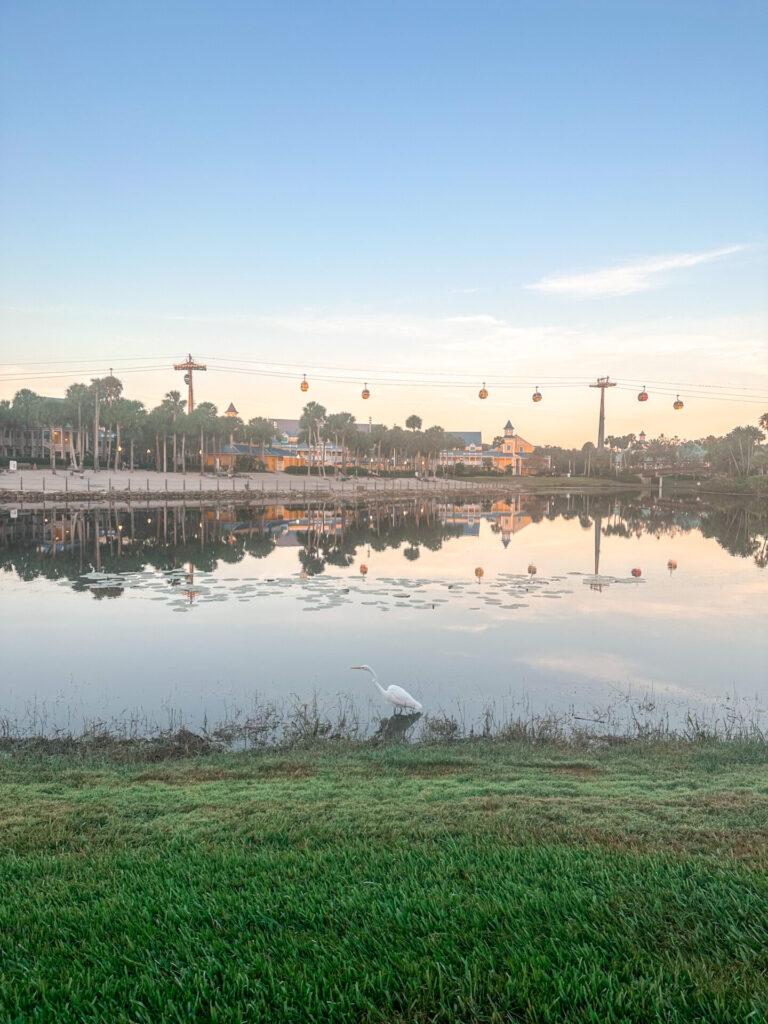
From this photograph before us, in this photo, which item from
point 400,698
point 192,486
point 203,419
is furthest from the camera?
point 203,419

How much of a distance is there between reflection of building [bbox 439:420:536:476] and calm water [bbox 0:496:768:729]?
12028cm

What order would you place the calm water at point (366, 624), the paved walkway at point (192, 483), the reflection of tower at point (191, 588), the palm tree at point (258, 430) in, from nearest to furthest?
the calm water at point (366, 624)
the reflection of tower at point (191, 588)
the paved walkway at point (192, 483)
the palm tree at point (258, 430)

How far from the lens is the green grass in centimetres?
257

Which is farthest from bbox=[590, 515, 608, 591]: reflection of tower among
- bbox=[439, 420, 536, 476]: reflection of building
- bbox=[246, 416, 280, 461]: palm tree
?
bbox=[439, 420, 536, 476]: reflection of building

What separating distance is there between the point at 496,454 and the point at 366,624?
15399cm

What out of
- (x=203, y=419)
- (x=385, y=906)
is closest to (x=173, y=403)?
(x=203, y=419)

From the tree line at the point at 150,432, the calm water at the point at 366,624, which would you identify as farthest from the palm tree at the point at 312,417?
the calm water at the point at 366,624

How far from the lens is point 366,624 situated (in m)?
14.8

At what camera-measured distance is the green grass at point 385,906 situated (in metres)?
2.57

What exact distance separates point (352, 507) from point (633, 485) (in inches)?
3001

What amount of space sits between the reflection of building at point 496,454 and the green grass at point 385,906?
140982 millimetres

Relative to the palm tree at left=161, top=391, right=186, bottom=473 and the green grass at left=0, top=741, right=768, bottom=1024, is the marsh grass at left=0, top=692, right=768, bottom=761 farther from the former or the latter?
the palm tree at left=161, top=391, right=186, bottom=473

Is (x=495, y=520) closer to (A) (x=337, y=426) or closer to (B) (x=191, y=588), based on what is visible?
(B) (x=191, y=588)

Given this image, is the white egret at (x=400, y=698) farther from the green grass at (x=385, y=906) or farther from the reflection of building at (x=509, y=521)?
the reflection of building at (x=509, y=521)
